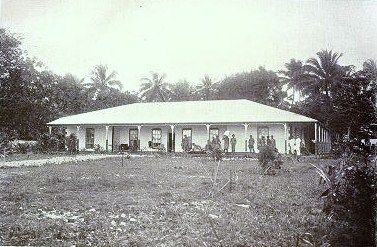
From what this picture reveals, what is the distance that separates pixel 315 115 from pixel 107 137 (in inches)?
558

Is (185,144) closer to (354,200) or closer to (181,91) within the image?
(354,200)

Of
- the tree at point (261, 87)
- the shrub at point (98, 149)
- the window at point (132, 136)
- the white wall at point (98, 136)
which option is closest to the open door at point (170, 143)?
the window at point (132, 136)

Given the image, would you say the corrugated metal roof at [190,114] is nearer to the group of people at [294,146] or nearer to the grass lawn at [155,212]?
the group of people at [294,146]

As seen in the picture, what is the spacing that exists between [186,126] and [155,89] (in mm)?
21537

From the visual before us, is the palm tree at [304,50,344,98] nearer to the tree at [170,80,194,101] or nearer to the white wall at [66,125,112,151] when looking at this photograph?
the white wall at [66,125,112,151]

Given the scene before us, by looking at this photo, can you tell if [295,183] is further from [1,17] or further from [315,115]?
[315,115]

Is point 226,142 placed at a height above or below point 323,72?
below

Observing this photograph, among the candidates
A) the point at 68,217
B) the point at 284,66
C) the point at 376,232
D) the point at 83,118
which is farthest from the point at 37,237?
the point at 284,66

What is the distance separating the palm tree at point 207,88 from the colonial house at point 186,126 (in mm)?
17985

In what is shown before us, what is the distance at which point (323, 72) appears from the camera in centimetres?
2527

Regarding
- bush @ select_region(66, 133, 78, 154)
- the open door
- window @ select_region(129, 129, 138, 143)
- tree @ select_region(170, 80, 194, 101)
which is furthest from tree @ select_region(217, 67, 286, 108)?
bush @ select_region(66, 133, 78, 154)

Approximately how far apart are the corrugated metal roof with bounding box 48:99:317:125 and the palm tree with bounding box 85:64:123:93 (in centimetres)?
1230

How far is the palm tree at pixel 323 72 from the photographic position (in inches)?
945

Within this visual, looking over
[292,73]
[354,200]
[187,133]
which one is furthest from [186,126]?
[354,200]
